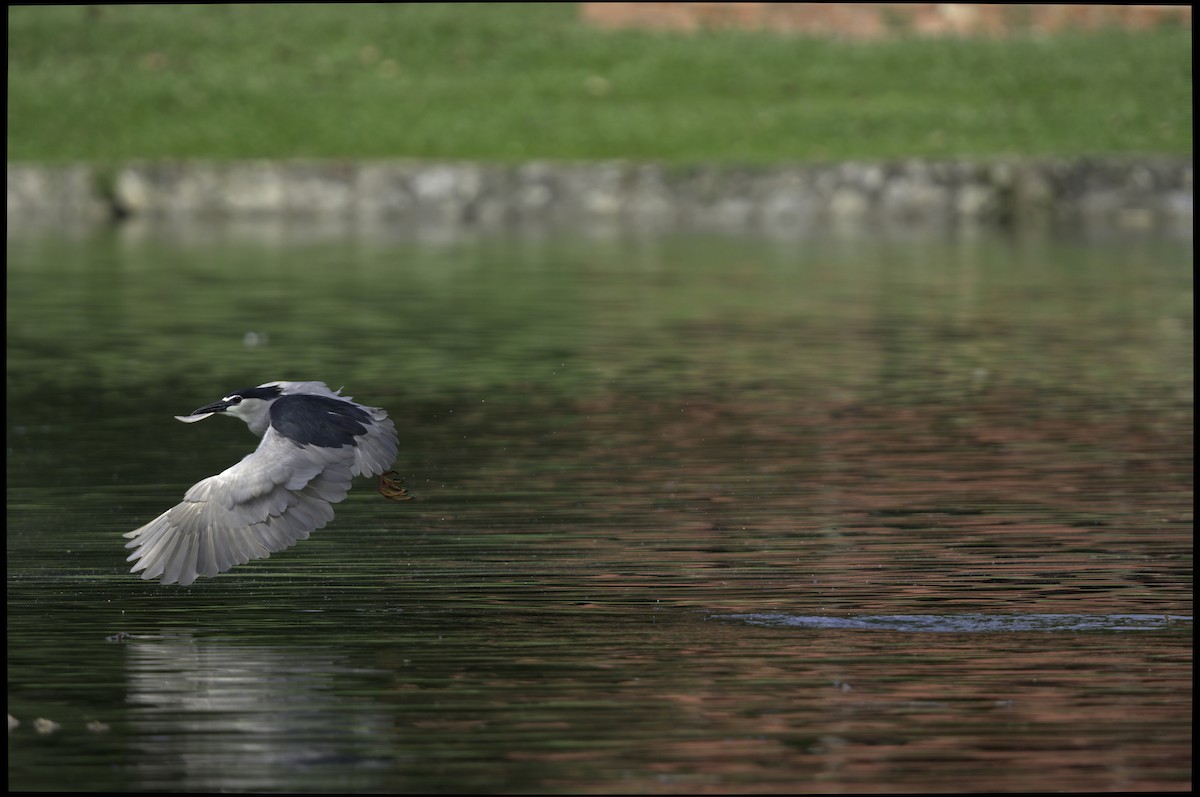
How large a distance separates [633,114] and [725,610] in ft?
95.7

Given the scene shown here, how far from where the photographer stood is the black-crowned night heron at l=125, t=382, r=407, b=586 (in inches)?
332

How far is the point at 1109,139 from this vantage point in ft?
117

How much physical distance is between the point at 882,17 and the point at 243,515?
3633 centimetres

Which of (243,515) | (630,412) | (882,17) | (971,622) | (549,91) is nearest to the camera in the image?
(971,622)

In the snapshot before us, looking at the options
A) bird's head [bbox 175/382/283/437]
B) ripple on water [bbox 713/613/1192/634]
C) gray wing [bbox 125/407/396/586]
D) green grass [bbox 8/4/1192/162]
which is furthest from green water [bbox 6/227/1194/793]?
green grass [bbox 8/4/1192/162]

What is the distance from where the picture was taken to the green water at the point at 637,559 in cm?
669

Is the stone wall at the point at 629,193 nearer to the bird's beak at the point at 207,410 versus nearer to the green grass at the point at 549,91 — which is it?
the green grass at the point at 549,91

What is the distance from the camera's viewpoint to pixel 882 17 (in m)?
43.4

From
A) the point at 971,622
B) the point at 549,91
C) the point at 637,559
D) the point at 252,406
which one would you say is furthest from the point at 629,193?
the point at 971,622

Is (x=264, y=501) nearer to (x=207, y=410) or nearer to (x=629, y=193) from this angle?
(x=207, y=410)

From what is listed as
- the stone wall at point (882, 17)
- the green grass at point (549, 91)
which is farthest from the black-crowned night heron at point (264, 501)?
the stone wall at point (882, 17)

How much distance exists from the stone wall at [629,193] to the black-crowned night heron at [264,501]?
79.2 feet

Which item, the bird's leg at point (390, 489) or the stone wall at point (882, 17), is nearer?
the bird's leg at point (390, 489)

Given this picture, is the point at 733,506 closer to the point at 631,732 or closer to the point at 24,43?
the point at 631,732
